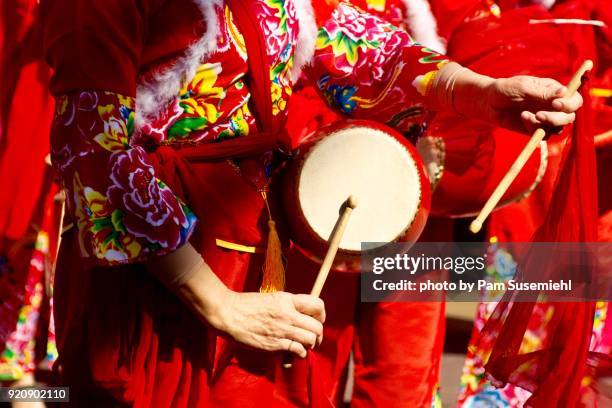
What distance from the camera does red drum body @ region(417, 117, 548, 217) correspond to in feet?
8.20

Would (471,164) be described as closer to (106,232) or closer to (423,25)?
(423,25)

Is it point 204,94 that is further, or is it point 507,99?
point 507,99

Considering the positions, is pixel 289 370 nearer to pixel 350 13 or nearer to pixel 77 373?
pixel 77 373

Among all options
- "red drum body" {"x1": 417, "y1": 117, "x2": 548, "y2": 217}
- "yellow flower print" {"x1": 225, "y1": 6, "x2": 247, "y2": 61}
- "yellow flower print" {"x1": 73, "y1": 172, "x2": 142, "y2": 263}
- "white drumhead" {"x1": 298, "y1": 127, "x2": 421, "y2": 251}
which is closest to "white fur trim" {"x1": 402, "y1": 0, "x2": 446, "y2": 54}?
"red drum body" {"x1": 417, "y1": 117, "x2": 548, "y2": 217}

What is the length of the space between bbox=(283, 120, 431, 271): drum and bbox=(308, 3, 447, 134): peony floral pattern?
128 millimetres

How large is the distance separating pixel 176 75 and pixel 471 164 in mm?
1250

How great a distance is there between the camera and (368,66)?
1889 millimetres

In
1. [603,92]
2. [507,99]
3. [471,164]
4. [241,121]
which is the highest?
[603,92]

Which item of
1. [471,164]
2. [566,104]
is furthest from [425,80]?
[471,164]

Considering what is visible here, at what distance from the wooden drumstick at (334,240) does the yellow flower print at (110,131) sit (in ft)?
1.15

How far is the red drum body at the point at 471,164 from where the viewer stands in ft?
8.20

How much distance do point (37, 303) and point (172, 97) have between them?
1828mm

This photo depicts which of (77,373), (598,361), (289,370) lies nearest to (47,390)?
(77,373)

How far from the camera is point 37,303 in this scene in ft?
10.4
